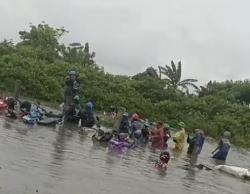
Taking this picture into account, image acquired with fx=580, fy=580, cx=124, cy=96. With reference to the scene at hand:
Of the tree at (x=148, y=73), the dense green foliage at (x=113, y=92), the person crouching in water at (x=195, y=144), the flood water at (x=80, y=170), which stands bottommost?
the flood water at (x=80, y=170)

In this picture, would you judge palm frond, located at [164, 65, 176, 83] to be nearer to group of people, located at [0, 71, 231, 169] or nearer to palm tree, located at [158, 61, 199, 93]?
palm tree, located at [158, 61, 199, 93]

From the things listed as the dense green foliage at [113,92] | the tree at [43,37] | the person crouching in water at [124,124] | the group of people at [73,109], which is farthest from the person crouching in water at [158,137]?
the tree at [43,37]

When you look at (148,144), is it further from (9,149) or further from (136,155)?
(9,149)

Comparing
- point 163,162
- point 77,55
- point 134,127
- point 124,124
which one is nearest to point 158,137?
point 134,127

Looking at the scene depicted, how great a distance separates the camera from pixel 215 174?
18.5m

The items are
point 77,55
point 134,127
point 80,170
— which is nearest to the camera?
point 80,170

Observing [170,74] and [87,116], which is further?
[170,74]

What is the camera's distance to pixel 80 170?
13.0 m

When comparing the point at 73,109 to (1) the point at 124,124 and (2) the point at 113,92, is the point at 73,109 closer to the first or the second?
(1) the point at 124,124

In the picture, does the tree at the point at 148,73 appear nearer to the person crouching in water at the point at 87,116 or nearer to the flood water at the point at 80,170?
the person crouching in water at the point at 87,116

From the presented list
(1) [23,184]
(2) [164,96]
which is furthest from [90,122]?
(2) [164,96]

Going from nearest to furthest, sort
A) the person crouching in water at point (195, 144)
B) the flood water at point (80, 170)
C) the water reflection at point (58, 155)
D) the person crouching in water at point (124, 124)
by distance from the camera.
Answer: the flood water at point (80, 170) → the water reflection at point (58, 155) → the person crouching in water at point (124, 124) → the person crouching in water at point (195, 144)

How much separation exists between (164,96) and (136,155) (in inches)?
1296

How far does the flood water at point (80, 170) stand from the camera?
10.9 meters
